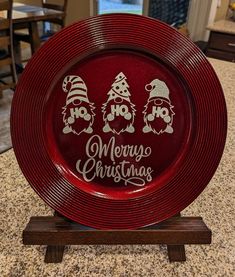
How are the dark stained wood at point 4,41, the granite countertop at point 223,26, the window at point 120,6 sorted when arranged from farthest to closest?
the window at point 120,6, the granite countertop at point 223,26, the dark stained wood at point 4,41

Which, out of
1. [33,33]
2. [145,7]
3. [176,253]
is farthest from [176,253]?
[145,7]

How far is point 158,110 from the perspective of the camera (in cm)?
58

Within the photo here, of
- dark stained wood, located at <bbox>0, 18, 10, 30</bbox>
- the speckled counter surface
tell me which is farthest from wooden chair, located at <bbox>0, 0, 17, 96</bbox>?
the speckled counter surface

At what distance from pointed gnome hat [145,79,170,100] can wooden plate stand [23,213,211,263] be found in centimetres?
29

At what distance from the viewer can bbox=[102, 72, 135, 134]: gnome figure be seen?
0.57 metres

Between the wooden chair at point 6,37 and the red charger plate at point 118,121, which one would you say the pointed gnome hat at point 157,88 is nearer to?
the red charger plate at point 118,121

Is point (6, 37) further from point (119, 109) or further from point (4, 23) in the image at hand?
point (119, 109)

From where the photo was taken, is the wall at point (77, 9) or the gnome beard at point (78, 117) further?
the wall at point (77, 9)

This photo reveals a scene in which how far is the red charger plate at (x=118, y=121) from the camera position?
0.54 m

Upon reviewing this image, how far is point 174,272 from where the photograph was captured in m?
0.67

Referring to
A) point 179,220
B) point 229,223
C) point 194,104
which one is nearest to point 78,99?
point 194,104

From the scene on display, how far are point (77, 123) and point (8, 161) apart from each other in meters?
0.56

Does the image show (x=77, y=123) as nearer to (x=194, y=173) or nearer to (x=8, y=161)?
(x=194, y=173)

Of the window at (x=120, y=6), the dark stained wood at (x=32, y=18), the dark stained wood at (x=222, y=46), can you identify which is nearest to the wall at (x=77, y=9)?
the window at (x=120, y=6)
